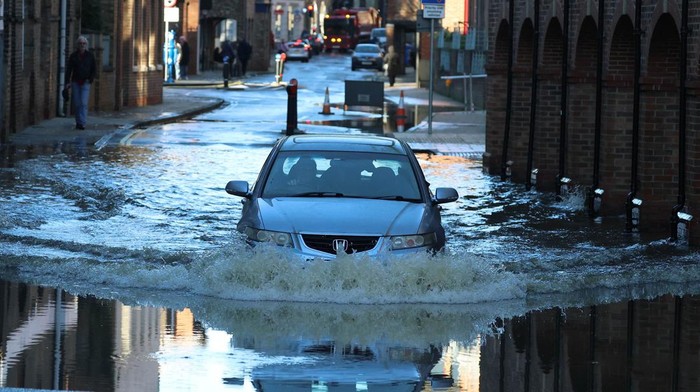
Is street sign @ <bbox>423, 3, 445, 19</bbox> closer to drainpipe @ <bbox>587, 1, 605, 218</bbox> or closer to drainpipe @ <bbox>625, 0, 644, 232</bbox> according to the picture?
drainpipe @ <bbox>587, 1, 605, 218</bbox>

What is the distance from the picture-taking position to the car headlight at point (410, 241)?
12898 millimetres

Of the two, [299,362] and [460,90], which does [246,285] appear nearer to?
[299,362]

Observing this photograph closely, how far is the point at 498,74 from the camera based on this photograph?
2684 centimetres

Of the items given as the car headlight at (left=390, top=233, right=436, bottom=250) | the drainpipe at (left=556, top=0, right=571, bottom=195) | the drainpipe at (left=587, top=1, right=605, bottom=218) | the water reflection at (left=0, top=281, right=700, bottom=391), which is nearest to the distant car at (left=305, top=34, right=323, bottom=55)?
the drainpipe at (left=556, top=0, right=571, bottom=195)

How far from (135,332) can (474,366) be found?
250cm

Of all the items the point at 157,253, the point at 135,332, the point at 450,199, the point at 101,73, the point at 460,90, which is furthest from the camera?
the point at 460,90

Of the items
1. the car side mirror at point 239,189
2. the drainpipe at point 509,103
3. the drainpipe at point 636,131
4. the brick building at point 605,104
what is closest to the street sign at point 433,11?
the brick building at point 605,104

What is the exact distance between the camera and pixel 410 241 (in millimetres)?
12992

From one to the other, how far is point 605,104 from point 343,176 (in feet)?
24.5

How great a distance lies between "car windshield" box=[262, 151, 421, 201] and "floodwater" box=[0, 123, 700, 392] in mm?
786

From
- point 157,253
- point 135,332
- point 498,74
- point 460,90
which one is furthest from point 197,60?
point 135,332

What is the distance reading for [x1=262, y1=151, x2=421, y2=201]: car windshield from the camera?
13.9 m

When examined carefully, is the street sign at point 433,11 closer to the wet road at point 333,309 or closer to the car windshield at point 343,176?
the wet road at point 333,309

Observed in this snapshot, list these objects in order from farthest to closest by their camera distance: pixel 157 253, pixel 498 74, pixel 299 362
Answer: pixel 498 74, pixel 157 253, pixel 299 362
